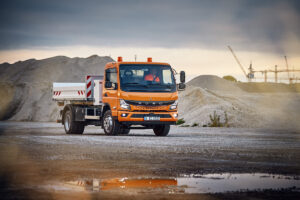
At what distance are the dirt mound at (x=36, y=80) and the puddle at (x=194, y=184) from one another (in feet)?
171

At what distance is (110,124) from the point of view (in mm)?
22688

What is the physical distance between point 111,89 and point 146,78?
1.49 m

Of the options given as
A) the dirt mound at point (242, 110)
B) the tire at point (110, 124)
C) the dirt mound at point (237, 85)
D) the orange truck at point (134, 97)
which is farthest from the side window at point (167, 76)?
the dirt mound at point (237, 85)

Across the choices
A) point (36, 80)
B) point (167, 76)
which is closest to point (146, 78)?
point (167, 76)

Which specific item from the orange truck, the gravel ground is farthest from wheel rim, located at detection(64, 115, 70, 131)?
the gravel ground

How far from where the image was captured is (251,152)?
15.0 metres

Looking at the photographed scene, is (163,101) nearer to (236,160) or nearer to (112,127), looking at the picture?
(112,127)

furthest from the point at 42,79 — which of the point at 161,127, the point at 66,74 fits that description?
the point at 161,127

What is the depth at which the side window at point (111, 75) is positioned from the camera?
22.7 m

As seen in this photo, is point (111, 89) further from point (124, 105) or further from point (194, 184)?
point (194, 184)

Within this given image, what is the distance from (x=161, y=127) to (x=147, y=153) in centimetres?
958

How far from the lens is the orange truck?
72.5ft

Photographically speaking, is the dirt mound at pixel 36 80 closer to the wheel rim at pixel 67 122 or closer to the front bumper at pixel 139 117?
the wheel rim at pixel 67 122

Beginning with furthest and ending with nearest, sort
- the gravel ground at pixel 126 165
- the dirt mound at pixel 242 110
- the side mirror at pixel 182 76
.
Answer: the dirt mound at pixel 242 110 → the side mirror at pixel 182 76 → the gravel ground at pixel 126 165
